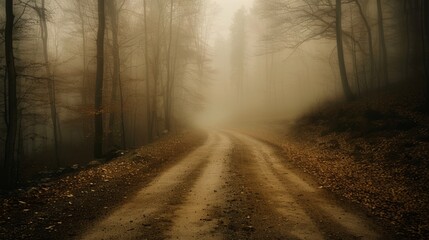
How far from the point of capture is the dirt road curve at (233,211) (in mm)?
7141

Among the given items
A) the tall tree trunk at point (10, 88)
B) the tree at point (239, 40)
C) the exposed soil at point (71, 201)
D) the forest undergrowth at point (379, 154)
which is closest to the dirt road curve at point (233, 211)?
the exposed soil at point (71, 201)

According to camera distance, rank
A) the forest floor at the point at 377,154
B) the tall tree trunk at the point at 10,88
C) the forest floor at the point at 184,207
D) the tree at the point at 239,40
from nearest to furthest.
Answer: the forest floor at the point at 184,207, the forest floor at the point at 377,154, the tall tree trunk at the point at 10,88, the tree at the point at 239,40

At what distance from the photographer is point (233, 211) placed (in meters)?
8.55

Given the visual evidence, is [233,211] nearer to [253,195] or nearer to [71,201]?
[253,195]

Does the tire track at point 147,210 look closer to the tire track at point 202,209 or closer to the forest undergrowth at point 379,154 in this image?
the tire track at point 202,209

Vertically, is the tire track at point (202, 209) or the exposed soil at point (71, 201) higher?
the exposed soil at point (71, 201)

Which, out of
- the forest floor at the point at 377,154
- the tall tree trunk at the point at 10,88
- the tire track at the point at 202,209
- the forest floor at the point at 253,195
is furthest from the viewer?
the tall tree trunk at the point at 10,88

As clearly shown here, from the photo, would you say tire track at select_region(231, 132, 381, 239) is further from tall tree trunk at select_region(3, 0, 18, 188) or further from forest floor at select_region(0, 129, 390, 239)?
tall tree trunk at select_region(3, 0, 18, 188)

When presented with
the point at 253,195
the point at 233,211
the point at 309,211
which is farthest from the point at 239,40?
the point at 233,211

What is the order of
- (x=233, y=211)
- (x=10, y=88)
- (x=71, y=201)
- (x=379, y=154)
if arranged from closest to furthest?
(x=233, y=211) → (x=71, y=201) → (x=379, y=154) → (x=10, y=88)

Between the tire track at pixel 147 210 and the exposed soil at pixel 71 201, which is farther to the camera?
the exposed soil at pixel 71 201

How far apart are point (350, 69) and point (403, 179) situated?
42635mm

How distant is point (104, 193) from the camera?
10.4 metres

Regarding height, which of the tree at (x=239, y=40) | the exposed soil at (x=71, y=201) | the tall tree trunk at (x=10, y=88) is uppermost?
the tree at (x=239, y=40)
